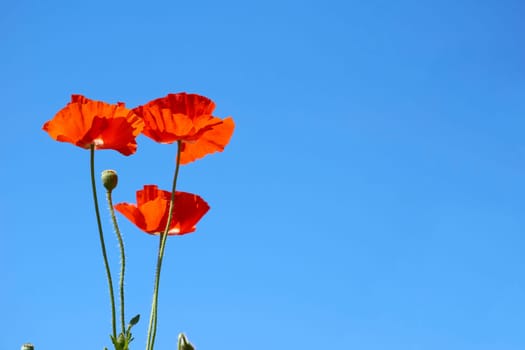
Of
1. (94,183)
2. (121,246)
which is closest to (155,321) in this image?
(121,246)

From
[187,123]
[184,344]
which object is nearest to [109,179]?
[187,123]

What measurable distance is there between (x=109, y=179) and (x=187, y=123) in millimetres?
284

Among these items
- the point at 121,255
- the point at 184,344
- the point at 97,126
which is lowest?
the point at 184,344

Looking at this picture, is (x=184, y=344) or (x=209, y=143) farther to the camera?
(x=209, y=143)

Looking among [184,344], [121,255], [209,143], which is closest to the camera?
[184,344]

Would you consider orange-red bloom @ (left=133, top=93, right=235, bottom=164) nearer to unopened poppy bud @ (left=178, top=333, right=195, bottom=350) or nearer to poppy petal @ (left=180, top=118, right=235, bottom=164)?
poppy petal @ (left=180, top=118, right=235, bottom=164)

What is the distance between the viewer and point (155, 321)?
168cm

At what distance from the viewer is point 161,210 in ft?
6.57

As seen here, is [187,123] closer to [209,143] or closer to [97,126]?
[209,143]

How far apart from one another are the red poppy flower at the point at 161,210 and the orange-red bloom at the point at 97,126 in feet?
0.51

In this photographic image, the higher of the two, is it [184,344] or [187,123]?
[187,123]

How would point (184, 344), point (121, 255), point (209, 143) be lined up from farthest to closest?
point (209, 143)
point (121, 255)
point (184, 344)

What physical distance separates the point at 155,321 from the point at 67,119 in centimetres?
67

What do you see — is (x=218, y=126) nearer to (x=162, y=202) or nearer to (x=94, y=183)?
(x=162, y=202)
